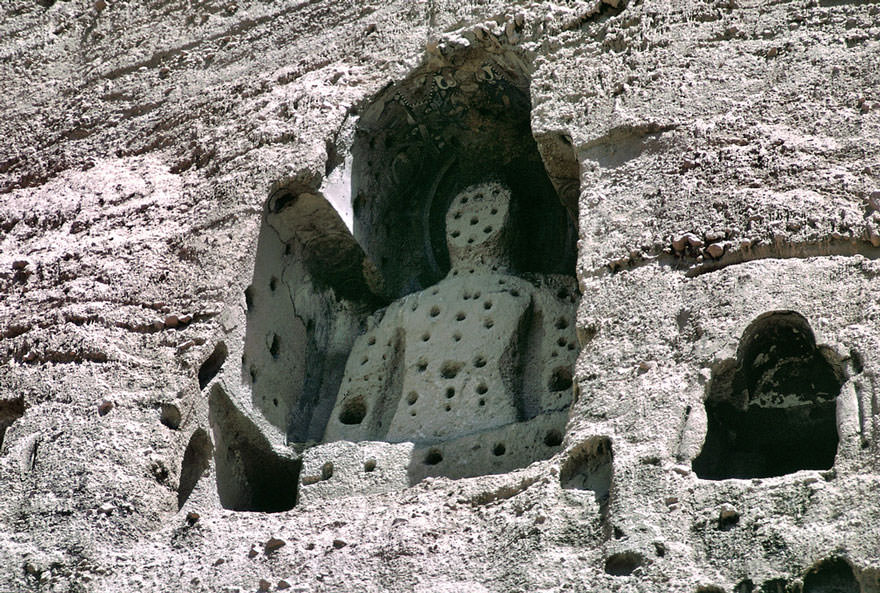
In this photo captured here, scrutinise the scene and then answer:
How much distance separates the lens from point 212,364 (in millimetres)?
4465

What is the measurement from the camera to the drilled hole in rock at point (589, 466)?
3.66m

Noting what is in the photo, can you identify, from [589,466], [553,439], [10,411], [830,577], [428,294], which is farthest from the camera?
[428,294]

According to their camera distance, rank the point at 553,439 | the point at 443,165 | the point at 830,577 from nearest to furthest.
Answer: the point at 830,577
the point at 553,439
the point at 443,165

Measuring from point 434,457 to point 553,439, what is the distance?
37cm

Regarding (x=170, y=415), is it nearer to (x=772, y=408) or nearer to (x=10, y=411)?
(x=10, y=411)

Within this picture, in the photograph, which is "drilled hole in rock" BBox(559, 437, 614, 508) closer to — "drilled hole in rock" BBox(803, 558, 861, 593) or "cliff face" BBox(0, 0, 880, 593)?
"cliff face" BBox(0, 0, 880, 593)

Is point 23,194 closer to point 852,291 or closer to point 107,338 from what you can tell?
point 107,338

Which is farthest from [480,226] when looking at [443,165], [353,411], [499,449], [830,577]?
[830,577]

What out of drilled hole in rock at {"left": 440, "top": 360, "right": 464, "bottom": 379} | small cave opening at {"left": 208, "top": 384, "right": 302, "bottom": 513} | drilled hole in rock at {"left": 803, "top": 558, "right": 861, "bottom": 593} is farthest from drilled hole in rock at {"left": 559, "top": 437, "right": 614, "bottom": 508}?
small cave opening at {"left": 208, "top": 384, "right": 302, "bottom": 513}

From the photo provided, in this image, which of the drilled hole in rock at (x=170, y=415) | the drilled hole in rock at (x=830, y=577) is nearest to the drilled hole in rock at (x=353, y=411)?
the drilled hole in rock at (x=170, y=415)

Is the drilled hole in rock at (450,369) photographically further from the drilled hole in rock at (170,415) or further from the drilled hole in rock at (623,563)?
the drilled hole in rock at (623,563)

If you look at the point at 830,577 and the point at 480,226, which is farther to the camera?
the point at 480,226

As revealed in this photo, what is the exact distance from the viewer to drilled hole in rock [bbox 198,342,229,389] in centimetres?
442

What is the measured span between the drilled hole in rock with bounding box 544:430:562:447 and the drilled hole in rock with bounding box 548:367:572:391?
283 millimetres
